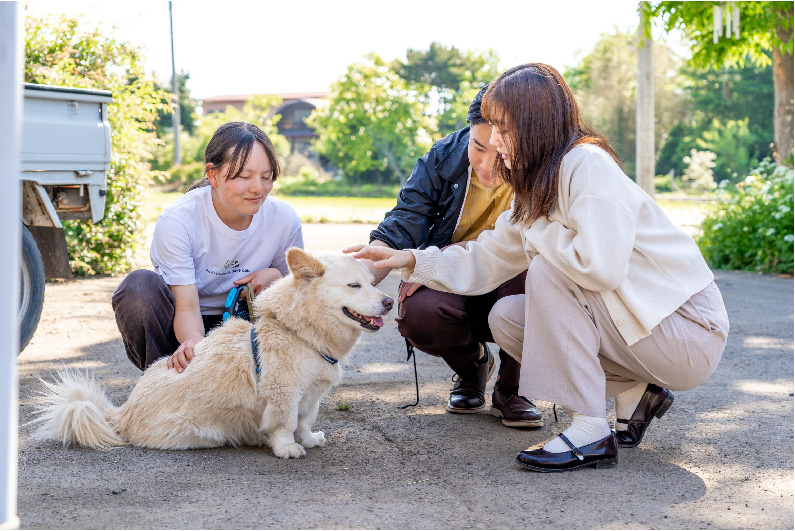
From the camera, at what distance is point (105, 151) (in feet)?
17.3

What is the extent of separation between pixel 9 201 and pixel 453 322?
238 centimetres

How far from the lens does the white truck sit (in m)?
4.52

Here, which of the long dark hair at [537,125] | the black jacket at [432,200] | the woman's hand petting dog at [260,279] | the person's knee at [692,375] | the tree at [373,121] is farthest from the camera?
the tree at [373,121]

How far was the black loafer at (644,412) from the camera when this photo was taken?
3.20 meters

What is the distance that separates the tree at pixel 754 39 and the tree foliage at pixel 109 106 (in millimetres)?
7381

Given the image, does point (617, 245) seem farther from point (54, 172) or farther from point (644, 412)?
point (54, 172)

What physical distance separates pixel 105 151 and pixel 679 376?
4117mm

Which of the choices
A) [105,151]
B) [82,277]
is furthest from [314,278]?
[82,277]

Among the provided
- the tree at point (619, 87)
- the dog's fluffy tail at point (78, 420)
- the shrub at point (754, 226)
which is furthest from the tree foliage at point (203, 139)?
the dog's fluffy tail at point (78, 420)

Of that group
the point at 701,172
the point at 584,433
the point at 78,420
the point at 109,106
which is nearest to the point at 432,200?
the point at 584,433

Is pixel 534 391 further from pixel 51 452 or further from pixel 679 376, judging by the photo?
pixel 51 452

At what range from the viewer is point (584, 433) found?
2.92 m

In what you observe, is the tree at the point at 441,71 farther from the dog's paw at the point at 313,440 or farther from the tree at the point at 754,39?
the dog's paw at the point at 313,440

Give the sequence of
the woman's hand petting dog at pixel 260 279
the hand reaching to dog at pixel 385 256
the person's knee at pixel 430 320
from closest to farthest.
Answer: the hand reaching to dog at pixel 385 256 → the person's knee at pixel 430 320 → the woman's hand petting dog at pixel 260 279
